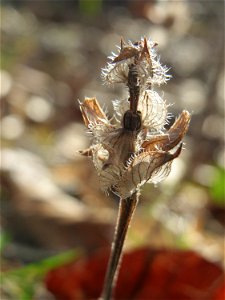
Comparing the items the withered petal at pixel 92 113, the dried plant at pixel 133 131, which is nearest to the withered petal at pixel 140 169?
the dried plant at pixel 133 131

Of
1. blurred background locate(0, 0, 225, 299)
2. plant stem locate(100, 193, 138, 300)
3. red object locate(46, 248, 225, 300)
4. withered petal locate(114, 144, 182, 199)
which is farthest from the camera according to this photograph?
blurred background locate(0, 0, 225, 299)

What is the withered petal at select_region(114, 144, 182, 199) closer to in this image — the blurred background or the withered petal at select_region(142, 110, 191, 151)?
the withered petal at select_region(142, 110, 191, 151)

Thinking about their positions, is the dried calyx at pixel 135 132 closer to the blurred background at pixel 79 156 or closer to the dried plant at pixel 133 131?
the dried plant at pixel 133 131

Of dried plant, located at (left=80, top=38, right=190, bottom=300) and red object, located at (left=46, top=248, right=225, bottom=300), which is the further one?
red object, located at (left=46, top=248, right=225, bottom=300)

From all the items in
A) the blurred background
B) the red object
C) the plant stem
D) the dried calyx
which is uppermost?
the blurred background

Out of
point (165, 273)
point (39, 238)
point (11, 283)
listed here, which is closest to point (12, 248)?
point (39, 238)

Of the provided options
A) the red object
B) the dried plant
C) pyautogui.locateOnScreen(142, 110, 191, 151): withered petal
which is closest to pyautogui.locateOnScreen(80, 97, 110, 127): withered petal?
the dried plant

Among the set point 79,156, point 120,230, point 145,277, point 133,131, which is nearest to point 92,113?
point 133,131
